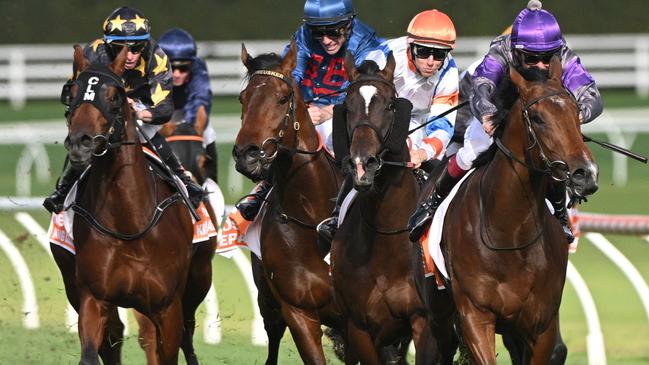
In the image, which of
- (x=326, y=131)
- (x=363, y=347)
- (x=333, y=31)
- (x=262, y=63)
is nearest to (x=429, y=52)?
(x=333, y=31)

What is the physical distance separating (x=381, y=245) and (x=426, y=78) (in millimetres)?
1128

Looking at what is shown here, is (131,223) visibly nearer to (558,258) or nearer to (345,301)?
(345,301)

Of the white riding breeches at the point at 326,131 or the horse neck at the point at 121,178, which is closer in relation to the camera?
the horse neck at the point at 121,178

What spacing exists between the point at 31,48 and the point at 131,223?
58.6 ft

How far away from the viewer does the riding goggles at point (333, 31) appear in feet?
25.5

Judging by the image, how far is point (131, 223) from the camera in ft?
24.0

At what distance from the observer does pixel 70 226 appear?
24.8 feet

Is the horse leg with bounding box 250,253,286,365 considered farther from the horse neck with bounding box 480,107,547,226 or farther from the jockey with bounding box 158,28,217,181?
the jockey with bounding box 158,28,217,181

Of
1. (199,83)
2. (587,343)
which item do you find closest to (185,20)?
(199,83)

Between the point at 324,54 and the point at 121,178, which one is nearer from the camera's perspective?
the point at 121,178

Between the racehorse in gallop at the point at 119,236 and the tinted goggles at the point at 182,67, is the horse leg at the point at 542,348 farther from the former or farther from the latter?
the tinted goggles at the point at 182,67

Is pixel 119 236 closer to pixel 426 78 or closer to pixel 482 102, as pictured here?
pixel 426 78

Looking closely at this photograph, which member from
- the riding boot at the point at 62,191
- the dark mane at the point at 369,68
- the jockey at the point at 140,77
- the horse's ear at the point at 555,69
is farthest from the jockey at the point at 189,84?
the horse's ear at the point at 555,69

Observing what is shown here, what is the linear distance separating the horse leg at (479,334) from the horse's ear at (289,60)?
1736 millimetres
